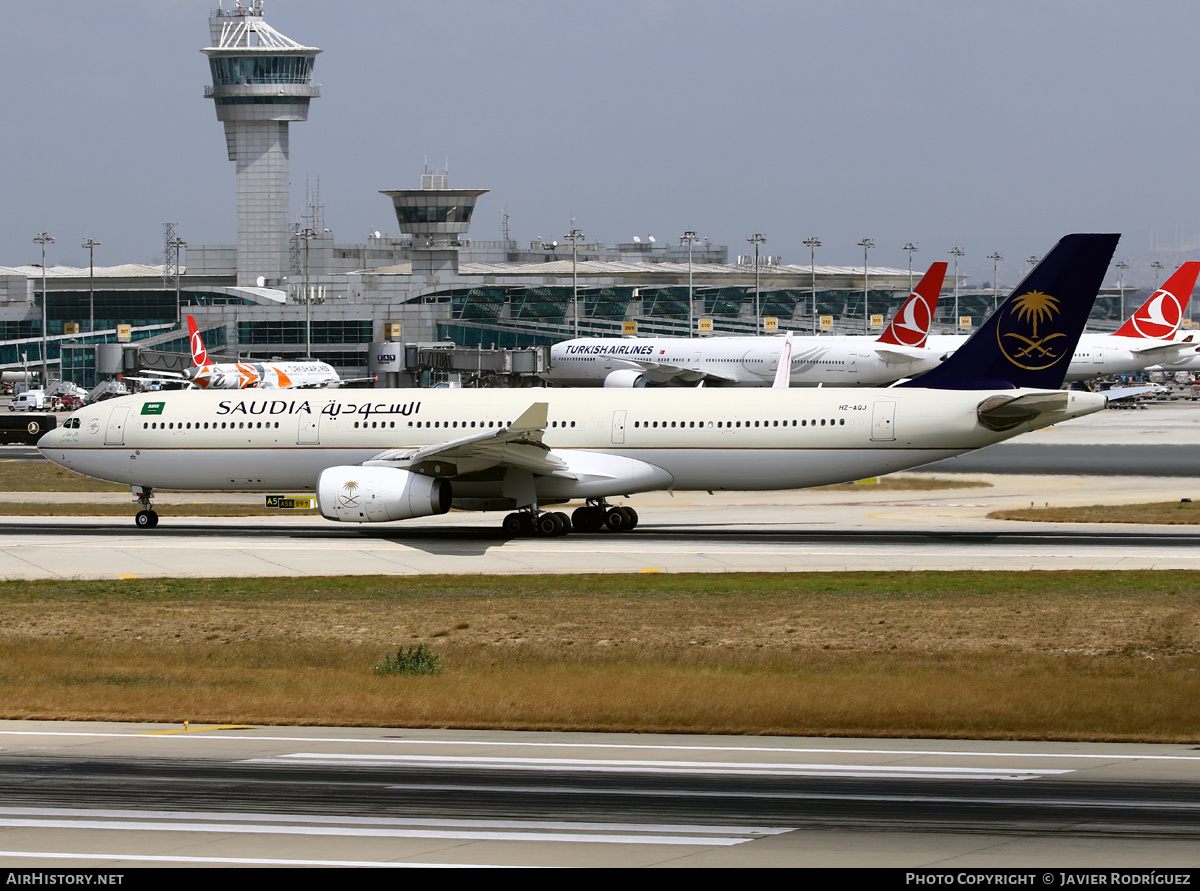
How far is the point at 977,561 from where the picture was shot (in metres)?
30.2

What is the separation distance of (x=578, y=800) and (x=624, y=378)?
81.6 m

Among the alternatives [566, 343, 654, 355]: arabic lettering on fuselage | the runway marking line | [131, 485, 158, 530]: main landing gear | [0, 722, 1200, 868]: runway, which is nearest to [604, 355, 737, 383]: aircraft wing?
[566, 343, 654, 355]: arabic lettering on fuselage

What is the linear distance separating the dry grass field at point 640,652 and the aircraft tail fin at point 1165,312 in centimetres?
7191

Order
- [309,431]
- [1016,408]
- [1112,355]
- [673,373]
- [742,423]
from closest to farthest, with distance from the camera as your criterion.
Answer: [1016,408], [742,423], [309,431], [1112,355], [673,373]

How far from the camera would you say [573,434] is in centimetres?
3606

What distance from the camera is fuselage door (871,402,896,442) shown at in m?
34.4

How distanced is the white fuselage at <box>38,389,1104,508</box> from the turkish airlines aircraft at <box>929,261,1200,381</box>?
6081cm

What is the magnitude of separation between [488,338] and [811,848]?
12965 centimetres

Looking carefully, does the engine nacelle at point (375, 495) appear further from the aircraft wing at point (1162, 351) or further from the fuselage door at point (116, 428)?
the aircraft wing at point (1162, 351)

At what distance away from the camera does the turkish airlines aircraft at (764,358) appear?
303 ft

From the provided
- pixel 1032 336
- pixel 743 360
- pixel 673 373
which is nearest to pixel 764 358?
pixel 743 360

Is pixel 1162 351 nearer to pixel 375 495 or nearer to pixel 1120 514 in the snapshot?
pixel 1120 514

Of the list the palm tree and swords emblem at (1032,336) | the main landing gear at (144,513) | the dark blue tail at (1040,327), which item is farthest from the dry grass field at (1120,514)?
the main landing gear at (144,513)
